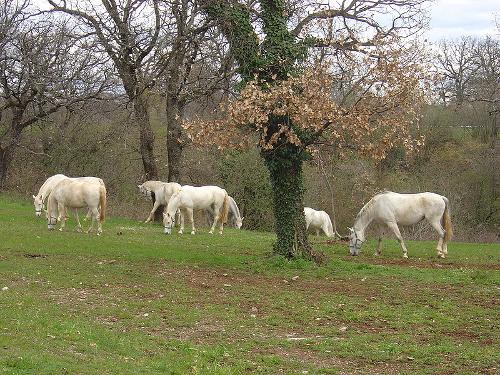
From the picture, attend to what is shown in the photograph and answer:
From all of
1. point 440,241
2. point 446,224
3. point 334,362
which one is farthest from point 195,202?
point 334,362

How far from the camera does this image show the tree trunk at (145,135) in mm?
28984

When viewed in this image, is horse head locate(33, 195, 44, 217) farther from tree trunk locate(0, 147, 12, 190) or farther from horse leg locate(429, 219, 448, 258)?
horse leg locate(429, 219, 448, 258)

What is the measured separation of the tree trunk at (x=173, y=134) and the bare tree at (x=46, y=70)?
17.2 ft

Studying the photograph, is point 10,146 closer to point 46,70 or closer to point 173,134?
point 46,70

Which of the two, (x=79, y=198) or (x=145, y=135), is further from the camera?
(x=145, y=135)

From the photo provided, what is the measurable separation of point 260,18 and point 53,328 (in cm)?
1013

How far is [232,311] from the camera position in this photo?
11.8 meters

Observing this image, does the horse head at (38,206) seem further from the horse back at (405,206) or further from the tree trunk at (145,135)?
the horse back at (405,206)

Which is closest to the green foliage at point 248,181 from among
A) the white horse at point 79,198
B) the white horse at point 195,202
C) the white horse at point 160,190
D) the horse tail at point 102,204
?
the white horse at point 160,190

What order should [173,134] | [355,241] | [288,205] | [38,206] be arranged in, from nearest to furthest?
[288,205] < [355,241] < [38,206] < [173,134]

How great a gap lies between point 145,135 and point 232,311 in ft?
64.5

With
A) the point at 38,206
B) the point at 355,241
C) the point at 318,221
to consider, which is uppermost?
the point at 38,206

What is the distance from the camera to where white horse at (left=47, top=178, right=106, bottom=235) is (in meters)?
21.7

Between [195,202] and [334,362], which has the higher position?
[195,202]
